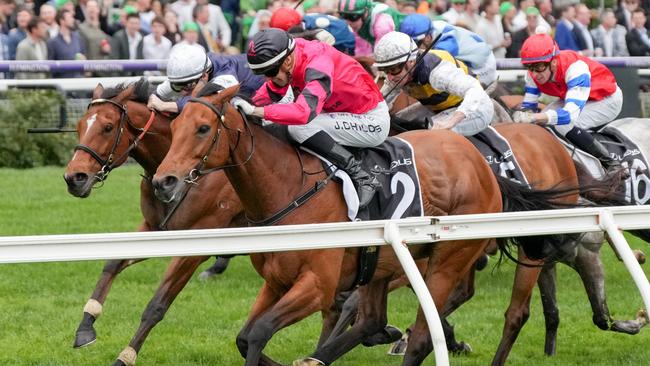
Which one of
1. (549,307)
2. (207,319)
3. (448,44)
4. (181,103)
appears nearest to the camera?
A: (181,103)

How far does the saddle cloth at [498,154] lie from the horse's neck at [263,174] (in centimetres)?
151

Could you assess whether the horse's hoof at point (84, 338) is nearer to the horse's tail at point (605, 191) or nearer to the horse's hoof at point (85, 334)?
the horse's hoof at point (85, 334)

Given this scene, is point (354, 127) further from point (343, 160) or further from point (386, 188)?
point (386, 188)

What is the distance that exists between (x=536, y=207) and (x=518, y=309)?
0.55 meters

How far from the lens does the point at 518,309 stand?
6816 millimetres

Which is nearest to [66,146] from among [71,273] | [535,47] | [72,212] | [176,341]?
[72,212]

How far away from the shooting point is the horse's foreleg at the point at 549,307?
285 inches

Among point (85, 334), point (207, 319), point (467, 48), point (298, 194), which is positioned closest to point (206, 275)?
point (207, 319)

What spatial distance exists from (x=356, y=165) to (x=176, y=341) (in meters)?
2.05

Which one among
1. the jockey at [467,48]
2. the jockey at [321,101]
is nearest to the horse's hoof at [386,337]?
the jockey at [321,101]

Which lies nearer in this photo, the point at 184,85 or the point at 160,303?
the point at 160,303

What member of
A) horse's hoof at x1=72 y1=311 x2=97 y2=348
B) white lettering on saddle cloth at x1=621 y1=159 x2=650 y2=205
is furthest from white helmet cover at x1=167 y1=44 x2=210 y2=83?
white lettering on saddle cloth at x1=621 y1=159 x2=650 y2=205

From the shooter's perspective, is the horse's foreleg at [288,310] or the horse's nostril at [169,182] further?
the horse's foreleg at [288,310]

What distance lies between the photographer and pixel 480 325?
793 cm
